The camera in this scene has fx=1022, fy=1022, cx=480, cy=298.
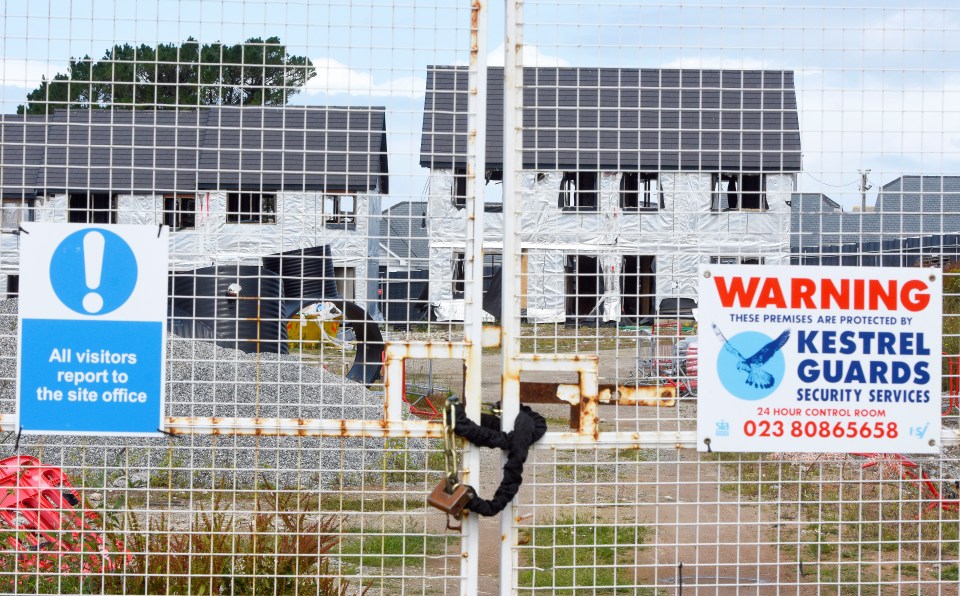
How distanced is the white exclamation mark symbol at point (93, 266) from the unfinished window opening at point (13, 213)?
29cm

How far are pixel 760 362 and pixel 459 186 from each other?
141 centimetres

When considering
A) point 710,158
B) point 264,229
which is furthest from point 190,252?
point 710,158

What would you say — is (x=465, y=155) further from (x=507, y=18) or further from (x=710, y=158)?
(x=710, y=158)

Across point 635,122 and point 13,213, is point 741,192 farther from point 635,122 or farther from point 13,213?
point 13,213

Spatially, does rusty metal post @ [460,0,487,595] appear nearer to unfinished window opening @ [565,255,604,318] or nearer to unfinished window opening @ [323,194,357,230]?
unfinished window opening @ [565,255,604,318]

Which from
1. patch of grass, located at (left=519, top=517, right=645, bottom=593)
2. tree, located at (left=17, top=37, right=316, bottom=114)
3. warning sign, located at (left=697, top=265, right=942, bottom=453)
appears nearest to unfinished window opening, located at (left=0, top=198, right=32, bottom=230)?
tree, located at (left=17, top=37, right=316, bottom=114)

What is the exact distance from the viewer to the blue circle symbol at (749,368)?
13.5 feet

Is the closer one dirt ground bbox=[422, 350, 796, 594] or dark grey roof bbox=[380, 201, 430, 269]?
dark grey roof bbox=[380, 201, 430, 269]

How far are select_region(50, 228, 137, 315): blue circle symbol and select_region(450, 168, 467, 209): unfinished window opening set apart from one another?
1297 millimetres

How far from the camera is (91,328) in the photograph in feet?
13.2

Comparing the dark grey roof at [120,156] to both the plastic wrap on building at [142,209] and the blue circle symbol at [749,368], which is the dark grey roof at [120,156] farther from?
the blue circle symbol at [749,368]

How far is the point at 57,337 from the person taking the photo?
4023mm

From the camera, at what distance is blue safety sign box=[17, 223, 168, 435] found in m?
4.02

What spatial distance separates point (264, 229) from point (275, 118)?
70 cm
